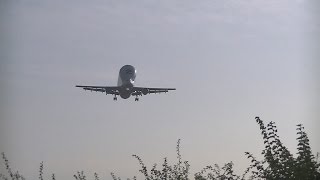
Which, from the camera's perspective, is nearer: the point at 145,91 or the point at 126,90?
the point at 126,90

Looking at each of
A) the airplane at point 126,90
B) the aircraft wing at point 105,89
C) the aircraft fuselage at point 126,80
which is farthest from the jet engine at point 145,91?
the aircraft wing at point 105,89

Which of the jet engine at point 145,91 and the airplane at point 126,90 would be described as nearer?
the airplane at point 126,90

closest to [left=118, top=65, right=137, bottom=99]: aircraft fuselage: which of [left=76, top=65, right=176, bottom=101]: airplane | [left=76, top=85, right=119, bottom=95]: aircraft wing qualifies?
[left=76, top=65, right=176, bottom=101]: airplane

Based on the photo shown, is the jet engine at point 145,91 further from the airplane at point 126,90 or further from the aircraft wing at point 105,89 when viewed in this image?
the aircraft wing at point 105,89

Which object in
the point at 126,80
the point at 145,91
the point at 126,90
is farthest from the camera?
the point at 126,80

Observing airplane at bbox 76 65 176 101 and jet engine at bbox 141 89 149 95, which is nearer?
airplane at bbox 76 65 176 101

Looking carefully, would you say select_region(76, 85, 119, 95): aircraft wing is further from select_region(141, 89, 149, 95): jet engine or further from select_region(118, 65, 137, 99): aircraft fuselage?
select_region(141, 89, 149, 95): jet engine

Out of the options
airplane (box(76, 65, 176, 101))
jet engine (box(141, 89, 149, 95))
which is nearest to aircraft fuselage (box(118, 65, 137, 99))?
airplane (box(76, 65, 176, 101))

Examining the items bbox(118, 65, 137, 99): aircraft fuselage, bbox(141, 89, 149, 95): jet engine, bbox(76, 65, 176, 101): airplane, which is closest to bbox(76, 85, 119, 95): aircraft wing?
bbox(76, 65, 176, 101): airplane

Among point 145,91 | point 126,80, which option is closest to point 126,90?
point 145,91

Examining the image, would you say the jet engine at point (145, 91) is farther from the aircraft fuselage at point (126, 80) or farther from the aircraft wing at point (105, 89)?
the aircraft wing at point (105, 89)

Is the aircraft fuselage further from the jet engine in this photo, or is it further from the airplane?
the jet engine

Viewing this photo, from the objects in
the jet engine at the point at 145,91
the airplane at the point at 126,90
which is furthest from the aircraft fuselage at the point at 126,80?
the jet engine at the point at 145,91

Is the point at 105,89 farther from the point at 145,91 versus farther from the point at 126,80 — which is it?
the point at 126,80
